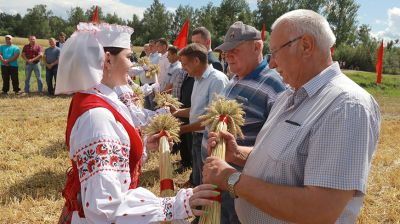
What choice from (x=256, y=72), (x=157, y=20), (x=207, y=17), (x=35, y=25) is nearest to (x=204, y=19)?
(x=207, y=17)

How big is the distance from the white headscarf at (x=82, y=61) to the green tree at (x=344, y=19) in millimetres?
79232

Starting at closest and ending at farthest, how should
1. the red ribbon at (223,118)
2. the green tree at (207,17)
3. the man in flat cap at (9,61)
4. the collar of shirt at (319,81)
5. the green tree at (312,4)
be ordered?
the collar of shirt at (319,81) → the red ribbon at (223,118) → the man in flat cap at (9,61) → the green tree at (207,17) → the green tree at (312,4)

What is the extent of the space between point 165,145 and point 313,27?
1.45 metres

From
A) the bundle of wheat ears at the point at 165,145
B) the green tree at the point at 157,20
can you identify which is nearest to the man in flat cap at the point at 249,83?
the bundle of wheat ears at the point at 165,145

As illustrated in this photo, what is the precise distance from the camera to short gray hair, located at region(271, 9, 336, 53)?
209cm

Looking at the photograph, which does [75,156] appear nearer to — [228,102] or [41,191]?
[228,102]

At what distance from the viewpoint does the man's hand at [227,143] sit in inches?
110

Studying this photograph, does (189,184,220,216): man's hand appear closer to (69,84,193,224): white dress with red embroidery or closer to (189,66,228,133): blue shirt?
(69,84,193,224): white dress with red embroidery

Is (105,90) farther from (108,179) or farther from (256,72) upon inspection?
(256,72)

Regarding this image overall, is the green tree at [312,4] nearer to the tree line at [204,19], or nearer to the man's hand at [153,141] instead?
the tree line at [204,19]

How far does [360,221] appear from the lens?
4945mm

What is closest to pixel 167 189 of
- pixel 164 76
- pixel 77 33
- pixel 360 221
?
pixel 77 33

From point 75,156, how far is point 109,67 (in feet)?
1.98

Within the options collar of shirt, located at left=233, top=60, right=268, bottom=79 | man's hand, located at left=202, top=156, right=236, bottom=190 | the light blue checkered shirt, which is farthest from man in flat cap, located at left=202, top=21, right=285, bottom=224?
the light blue checkered shirt
